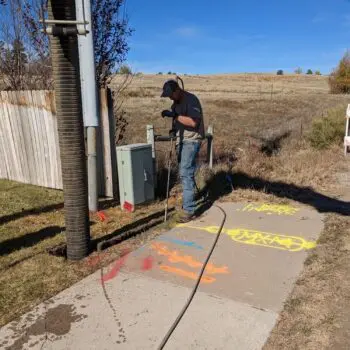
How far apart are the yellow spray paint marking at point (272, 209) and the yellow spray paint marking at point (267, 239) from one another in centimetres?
90

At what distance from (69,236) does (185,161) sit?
1870 millimetres

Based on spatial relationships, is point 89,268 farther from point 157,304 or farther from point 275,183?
point 275,183

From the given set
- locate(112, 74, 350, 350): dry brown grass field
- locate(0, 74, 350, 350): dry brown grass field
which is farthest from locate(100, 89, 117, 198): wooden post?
locate(112, 74, 350, 350): dry brown grass field

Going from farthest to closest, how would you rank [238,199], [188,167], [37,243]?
[238,199] → [188,167] → [37,243]

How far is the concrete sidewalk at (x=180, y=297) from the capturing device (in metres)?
3.08

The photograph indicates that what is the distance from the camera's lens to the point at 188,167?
5.61 m

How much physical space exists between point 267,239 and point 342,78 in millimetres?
53235

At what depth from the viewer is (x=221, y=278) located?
13.1 ft

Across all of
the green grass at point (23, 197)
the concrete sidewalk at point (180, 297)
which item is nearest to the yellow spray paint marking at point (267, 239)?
the concrete sidewalk at point (180, 297)

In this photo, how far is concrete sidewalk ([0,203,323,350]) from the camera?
3078 mm

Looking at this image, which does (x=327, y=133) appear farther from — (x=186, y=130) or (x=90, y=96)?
(x=90, y=96)

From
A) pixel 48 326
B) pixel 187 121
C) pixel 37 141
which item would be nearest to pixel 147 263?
pixel 48 326

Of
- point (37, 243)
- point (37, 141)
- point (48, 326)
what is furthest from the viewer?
point (37, 141)

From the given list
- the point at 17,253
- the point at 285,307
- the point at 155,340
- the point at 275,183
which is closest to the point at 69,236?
the point at 17,253
